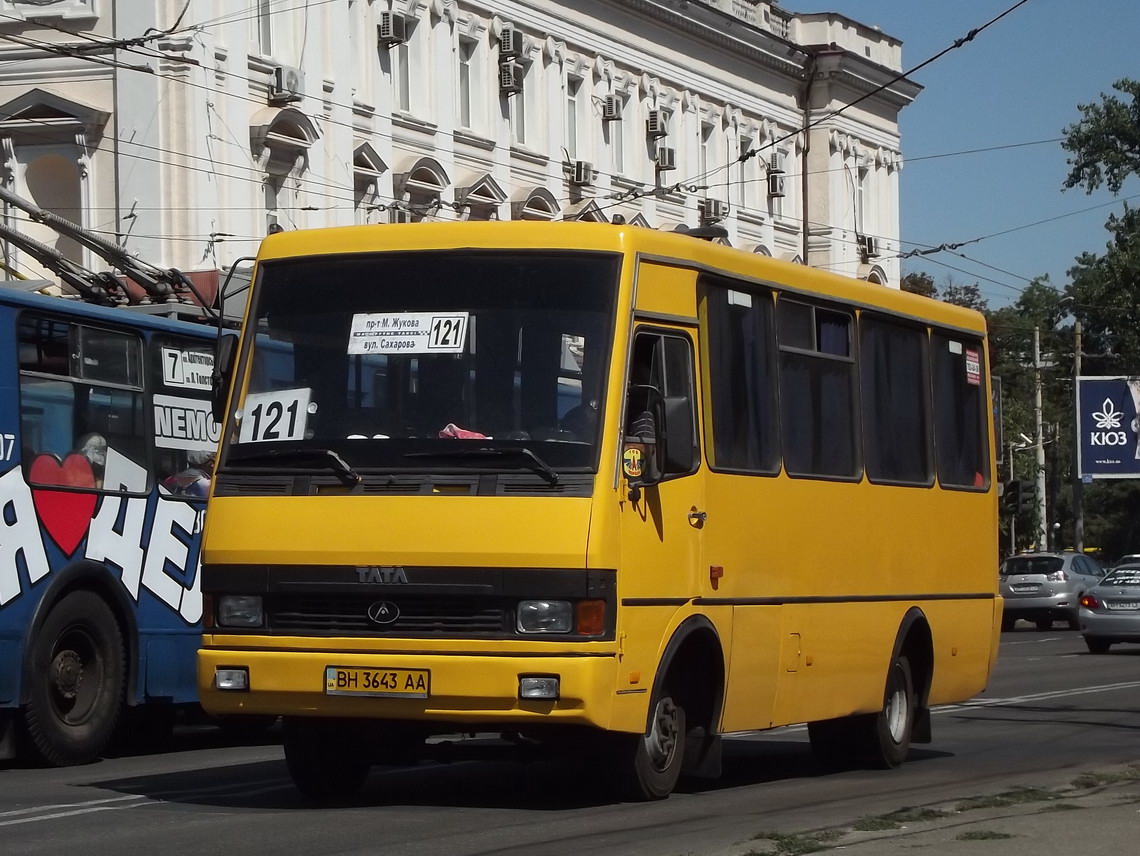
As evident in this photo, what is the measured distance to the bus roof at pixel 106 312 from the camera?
13.5m

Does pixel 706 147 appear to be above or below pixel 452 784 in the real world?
above

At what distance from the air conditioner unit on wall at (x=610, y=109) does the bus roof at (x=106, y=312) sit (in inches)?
1396

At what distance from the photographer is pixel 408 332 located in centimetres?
1068

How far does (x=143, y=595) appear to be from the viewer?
14727 mm

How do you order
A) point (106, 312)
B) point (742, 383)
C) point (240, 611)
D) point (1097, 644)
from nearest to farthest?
point (240, 611), point (742, 383), point (106, 312), point (1097, 644)

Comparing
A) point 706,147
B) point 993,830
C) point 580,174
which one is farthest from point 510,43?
point 993,830

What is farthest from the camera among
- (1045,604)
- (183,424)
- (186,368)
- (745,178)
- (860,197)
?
(860,197)

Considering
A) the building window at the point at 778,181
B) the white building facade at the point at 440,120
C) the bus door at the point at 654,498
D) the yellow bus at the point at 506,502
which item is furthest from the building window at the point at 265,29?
the bus door at the point at 654,498

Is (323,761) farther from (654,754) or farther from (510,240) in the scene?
(510,240)

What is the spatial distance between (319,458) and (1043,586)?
36.0m

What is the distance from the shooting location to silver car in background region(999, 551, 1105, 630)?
44688 millimetres

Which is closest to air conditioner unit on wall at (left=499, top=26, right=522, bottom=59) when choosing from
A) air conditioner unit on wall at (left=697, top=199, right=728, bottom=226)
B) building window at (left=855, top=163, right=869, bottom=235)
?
air conditioner unit on wall at (left=697, top=199, right=728, bottom=226)

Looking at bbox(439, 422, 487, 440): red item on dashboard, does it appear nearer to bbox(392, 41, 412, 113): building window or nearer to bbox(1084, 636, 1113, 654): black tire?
bbox(1084, 636, 1113, 654): black tire

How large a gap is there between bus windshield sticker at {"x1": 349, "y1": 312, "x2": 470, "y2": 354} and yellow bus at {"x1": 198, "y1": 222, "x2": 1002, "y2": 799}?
1 centimetres
